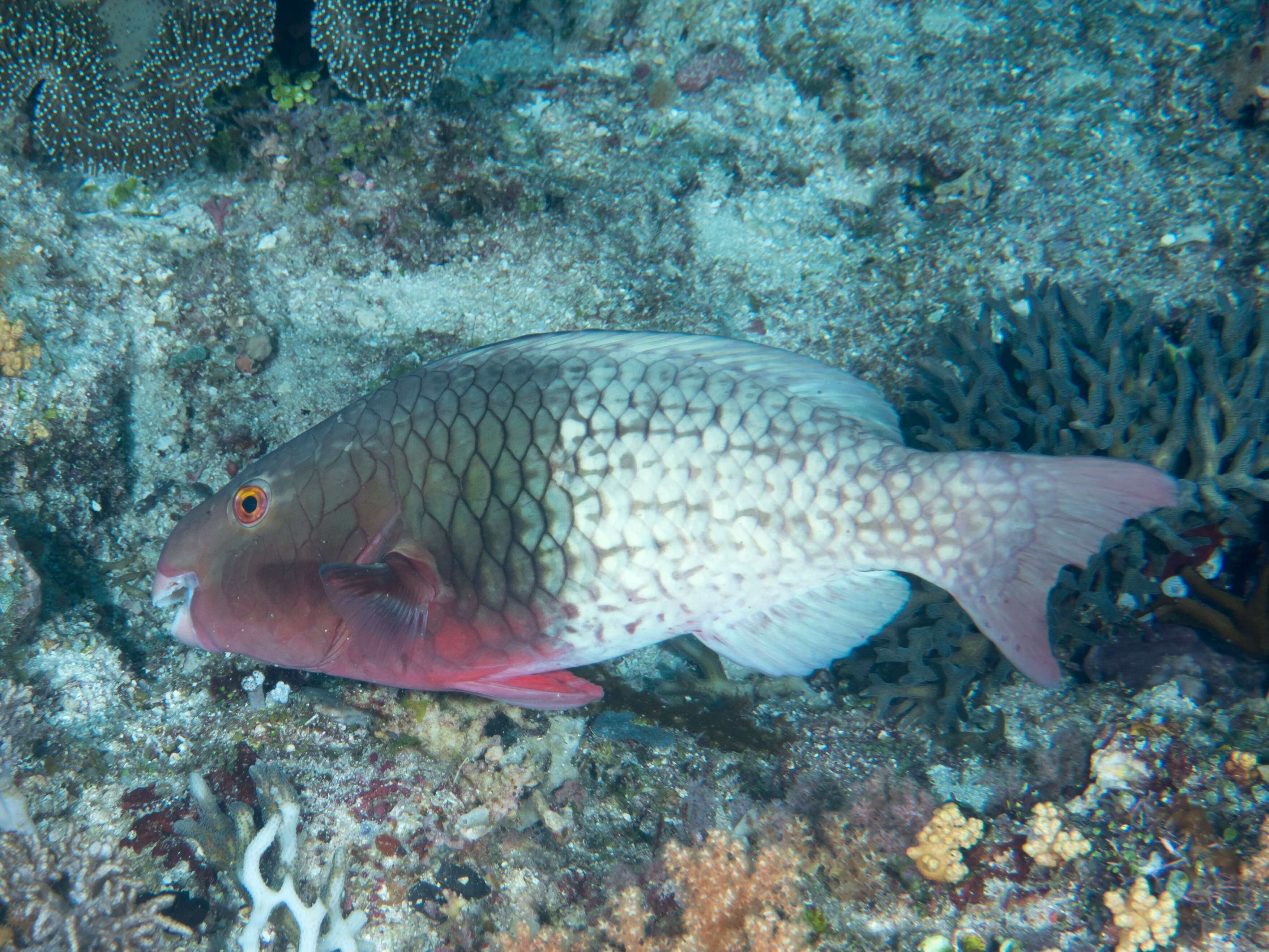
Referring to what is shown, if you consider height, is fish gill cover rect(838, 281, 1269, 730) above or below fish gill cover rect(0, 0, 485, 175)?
below

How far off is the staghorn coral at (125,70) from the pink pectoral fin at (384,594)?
3.07 metres

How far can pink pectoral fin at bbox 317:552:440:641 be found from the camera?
78.8 inches

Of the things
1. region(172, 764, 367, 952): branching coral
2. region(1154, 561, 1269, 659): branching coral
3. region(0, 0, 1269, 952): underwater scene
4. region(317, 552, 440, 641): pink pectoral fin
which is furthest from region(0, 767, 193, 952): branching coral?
region(1154, 561, 1269, 659): branching coral

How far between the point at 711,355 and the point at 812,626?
1.04 m

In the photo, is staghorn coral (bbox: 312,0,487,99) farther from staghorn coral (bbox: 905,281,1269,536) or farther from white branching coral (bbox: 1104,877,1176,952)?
white branching coral (bbox: 1104,877,1176,952)

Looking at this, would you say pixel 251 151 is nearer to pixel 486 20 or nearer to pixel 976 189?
pixel 486 20

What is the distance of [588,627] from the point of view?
2.24 m

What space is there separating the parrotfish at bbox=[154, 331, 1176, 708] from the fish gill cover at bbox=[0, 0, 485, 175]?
2.50 meters

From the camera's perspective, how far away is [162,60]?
347 cm

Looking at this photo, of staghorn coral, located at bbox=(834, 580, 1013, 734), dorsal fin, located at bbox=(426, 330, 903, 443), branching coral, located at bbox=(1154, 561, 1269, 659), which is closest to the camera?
dorsal fin, located at bbox=(426, 330, 903, 443)

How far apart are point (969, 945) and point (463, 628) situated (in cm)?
197

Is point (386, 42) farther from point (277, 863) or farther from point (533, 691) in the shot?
point (277, 863)

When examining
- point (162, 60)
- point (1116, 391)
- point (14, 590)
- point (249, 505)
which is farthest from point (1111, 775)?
point (162, 60)

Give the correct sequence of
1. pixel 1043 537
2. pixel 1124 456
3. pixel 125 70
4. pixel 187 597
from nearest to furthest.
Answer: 1. pixel 1043 537
2. pixel 187 597
3. pixel 1124 456
4. pixel 125 70
